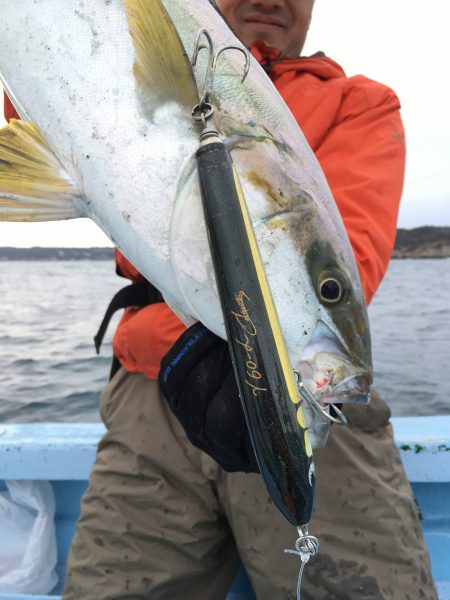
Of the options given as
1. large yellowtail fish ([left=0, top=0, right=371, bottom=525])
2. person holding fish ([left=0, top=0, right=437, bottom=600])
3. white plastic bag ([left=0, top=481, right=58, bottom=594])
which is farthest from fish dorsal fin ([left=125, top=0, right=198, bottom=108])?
white plastic bag ([left=0, top=481, right=58, bottom=594])

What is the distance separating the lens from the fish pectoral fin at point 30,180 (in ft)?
4.85

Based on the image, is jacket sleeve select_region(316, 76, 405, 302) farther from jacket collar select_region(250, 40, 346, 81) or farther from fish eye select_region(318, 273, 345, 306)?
fish eye select_region(318, 273, 345, 306)

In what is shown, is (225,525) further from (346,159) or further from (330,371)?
(346,159)

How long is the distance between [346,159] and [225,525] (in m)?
1.61

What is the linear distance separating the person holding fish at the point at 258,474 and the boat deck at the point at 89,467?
0.71 metres

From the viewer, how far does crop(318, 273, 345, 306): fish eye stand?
4.89 feet

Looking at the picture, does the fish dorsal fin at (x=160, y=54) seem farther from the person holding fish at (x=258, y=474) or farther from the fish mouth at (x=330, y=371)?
the fish mouth at (x=330, y=371)

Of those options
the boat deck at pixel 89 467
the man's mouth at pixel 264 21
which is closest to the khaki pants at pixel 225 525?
the boat deck at pixel 89 467

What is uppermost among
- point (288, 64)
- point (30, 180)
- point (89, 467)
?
point (288, 64)

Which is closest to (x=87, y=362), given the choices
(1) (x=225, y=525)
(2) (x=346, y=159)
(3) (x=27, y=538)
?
(3) (x=27, y=538)

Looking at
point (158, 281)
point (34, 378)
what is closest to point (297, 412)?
point (158, 281)

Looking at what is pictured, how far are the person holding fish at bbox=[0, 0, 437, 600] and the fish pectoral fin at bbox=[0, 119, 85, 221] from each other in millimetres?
478

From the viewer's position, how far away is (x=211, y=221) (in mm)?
1161

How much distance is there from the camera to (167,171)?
1.46 metres
